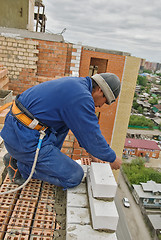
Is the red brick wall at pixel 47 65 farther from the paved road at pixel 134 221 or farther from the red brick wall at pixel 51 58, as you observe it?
the paved road at pixel 134 221

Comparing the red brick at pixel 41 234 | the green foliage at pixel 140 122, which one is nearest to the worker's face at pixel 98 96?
the red brick at pixel 41 234

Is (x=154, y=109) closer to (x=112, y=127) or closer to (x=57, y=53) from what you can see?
(x=112, y=127)

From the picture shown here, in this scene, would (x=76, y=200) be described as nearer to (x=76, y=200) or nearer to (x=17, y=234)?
(x=76, y=200)

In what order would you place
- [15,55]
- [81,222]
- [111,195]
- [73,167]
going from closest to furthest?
[81,222], [111,195], [73,167], [15,55]

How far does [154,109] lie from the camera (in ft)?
156

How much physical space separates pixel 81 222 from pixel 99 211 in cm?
20

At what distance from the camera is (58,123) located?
2.10 m

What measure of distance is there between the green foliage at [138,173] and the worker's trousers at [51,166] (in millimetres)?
20741

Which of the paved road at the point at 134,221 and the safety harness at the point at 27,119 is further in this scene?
the paved road at the point at 134,221

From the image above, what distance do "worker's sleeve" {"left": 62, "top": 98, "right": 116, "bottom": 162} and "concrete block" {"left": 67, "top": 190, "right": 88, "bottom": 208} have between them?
539mm

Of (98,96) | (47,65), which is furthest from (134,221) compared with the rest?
(98,96)

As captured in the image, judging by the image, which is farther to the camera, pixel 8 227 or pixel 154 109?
pixel 154 109

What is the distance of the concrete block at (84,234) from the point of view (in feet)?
5.51

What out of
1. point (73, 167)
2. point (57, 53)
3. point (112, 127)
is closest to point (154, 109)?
point (112, 127)
